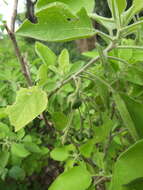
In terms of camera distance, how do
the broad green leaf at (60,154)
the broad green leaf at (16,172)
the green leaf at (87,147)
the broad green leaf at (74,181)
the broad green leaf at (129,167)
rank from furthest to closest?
the broad green leaf at (16,172)
the broad green leaf at (60,154)
the green leaf at (87,147)
the broad green leaf at (74,181)
the broad green leaf at (129,167)

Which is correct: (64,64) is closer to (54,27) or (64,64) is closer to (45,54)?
(45,54)

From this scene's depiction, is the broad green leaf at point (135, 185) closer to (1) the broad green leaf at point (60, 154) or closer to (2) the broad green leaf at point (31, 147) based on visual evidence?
(1) the broad green leaf at point (60, 154)

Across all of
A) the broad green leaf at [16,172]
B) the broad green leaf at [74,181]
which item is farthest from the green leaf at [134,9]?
the broad green leaf at [16,172]

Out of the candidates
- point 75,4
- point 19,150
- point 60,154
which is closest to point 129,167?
point 75,4

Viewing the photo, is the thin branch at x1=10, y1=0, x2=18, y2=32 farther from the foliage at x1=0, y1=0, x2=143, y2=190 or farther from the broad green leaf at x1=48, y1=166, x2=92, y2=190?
the broad green leaf at x1=48, y1=166, x2=92, y2=190

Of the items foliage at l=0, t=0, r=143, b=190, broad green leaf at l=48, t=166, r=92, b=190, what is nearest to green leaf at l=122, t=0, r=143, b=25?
foliage at l=0, t=0, r=143, b=190

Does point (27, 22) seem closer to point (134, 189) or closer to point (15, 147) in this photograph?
point (134, 189)

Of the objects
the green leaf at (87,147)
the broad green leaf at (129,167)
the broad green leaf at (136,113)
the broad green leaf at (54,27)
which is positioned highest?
the broad green leaf at (54,27)
